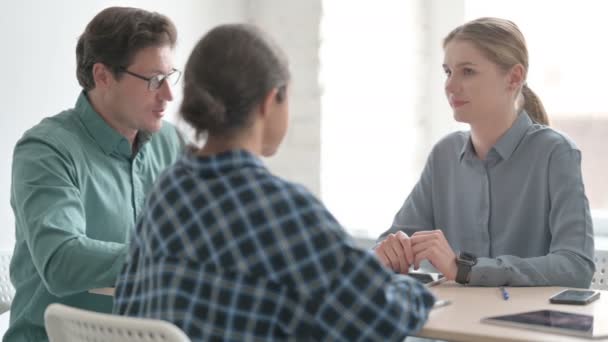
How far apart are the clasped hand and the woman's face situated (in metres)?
0.43

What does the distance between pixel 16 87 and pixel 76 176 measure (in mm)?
866

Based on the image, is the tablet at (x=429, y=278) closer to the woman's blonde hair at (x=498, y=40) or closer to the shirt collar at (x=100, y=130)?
the woman's blonde hair at (x=498, y=40)

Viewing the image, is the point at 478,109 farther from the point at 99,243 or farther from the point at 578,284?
the point at 99,243

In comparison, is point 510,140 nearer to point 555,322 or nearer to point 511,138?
point 511,138

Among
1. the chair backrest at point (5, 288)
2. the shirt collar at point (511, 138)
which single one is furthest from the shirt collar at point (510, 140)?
the chair backrest at point (5, 288)

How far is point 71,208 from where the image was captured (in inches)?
83.0

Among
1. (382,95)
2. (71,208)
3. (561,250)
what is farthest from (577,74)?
(71,208)

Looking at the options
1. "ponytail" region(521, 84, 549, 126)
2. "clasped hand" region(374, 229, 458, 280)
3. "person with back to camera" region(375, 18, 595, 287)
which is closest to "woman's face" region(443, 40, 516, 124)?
"person with back to camera" region(375, 18, 595, 287)

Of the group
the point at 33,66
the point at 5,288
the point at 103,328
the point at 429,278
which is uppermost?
the point at 33,66

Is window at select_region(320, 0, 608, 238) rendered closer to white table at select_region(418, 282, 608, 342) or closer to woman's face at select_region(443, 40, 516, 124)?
woman's face at select_region(443, 40, 516, 124)

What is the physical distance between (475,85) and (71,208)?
1.13 metres

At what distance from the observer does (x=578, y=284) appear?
86.5 inches

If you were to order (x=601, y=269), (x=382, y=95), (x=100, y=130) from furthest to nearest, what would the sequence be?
(x=382, y=95)
(x=601, y=269)
(x=100, y=130)

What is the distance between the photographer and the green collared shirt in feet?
6.68
